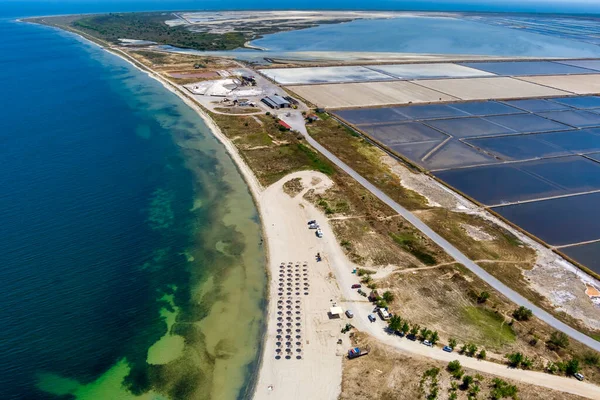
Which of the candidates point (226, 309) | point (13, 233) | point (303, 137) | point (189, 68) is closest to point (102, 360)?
point (226, 309)

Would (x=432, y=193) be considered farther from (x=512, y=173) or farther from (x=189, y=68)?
(x=189, y=68)

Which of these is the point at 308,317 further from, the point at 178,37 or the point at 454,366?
the point at 178,37

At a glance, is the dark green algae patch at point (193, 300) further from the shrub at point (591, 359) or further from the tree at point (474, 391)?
the shrub at point (591, 359)

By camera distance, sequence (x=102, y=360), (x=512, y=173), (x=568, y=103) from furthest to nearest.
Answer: (x=568, y=103), (x=512, y=173), (x=102, y=360)

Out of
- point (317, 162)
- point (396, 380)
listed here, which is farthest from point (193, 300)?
point (317, 162)

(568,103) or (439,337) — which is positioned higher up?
(568,103)

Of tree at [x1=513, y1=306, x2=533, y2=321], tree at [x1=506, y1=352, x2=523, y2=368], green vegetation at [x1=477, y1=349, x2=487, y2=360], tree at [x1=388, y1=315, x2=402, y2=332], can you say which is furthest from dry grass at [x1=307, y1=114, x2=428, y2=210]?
tree at [x1=506, y1=352, x2=523, y2=368]

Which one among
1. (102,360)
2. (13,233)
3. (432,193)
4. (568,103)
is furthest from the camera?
(568,103)
